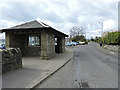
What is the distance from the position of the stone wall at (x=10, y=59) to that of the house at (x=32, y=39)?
3.80m

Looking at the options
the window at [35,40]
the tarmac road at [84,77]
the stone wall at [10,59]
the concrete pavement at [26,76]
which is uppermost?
the window at [35,40]

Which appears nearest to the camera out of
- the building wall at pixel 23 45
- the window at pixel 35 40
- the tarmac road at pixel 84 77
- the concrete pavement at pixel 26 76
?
the concrete pavement at pixel 26 76

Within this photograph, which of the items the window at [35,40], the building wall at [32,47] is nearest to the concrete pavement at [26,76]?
the building wall at [32,47]

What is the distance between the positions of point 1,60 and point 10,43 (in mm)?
6786

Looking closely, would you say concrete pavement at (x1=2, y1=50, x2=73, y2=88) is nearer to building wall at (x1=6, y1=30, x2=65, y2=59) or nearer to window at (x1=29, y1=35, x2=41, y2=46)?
building wall at (x1=6, y1=30, x2=65, y2=59)

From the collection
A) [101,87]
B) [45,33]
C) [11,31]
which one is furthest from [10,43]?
[101,87]

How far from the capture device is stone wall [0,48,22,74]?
4.93 meters

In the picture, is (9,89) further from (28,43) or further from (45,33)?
(28,43)

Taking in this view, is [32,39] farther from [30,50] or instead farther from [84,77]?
[84,77]

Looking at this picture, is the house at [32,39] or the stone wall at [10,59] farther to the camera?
the house at [32,39]

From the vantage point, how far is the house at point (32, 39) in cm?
967

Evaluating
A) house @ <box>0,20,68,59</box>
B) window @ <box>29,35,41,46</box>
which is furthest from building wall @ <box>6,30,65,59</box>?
window @ <box>29,35,41,46</box>

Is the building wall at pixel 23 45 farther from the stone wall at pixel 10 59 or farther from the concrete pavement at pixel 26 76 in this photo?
the stone wall at pixel 10 59

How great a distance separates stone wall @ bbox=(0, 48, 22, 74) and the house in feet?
12.5
